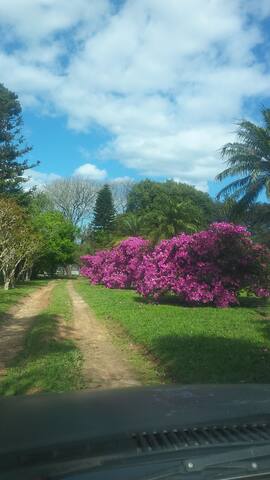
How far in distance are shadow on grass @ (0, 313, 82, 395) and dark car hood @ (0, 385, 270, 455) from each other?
4.00m

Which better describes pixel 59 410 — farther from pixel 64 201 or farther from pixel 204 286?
pixel 64 201

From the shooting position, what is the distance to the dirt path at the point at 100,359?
812 cm

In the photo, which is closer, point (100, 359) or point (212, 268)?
point (100, 359)

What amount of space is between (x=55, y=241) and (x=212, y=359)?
54173 mm

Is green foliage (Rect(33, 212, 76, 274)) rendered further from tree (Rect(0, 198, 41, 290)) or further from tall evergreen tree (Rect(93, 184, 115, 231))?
tree (Rect(0, 198, 41, 290))

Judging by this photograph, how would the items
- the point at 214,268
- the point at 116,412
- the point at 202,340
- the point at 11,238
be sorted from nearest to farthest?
the point at 116,412
the point at 202,340
the point at 214,268
the point at 11,238

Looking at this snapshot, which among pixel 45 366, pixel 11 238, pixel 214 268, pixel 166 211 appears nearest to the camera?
pixel 45 366

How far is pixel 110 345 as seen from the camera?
11.5m

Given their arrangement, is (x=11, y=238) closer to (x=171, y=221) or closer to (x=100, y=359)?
(x=171, y=221)

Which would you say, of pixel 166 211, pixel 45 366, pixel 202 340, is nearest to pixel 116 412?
pixel 45 366

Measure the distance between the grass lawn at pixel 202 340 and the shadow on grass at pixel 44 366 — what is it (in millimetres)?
1495

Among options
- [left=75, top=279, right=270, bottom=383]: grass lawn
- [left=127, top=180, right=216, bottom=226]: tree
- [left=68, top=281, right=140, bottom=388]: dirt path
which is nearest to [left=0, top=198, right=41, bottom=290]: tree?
[left=75, top=279, right=270, bottom=383]: grass lawn

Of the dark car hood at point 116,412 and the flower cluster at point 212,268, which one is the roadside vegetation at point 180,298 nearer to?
the flower cluster at point 212,268

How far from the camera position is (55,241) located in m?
62.2
